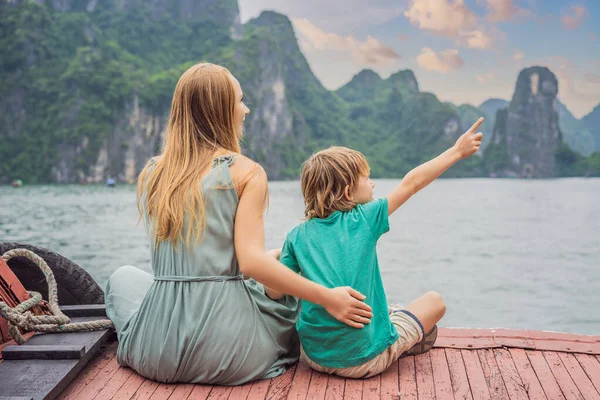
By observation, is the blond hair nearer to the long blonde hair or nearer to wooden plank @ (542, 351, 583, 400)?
the long blonde hair

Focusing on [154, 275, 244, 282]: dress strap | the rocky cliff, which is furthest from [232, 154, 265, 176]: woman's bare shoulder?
the rocky cliff

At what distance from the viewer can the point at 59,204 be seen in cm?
2838

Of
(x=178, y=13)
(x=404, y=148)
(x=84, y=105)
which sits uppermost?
(x=178, y=13)

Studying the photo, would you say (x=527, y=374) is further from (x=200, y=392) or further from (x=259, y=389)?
(x=200, y=392)

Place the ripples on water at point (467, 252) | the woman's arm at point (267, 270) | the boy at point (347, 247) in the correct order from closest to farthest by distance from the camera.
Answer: the woman's arm at point (267, 270) → the boy at point (347, 247) → the ripples on water at point (467, 252)

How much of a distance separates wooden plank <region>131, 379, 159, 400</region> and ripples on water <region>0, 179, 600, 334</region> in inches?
253

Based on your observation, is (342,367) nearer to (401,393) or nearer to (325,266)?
(401,393)

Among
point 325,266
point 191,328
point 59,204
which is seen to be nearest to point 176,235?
point 191,328

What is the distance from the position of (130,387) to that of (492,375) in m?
1.07

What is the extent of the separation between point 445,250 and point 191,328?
13486 mm

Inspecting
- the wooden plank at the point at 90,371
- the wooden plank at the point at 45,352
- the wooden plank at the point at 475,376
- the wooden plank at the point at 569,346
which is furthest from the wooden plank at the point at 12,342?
the wooden plank at the point at 569,346

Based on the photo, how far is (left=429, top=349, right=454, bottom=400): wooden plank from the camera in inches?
67.3

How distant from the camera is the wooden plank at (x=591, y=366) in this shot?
178cm

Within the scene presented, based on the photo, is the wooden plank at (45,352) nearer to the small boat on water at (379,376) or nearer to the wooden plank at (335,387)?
the small boat on water at (379,376)
